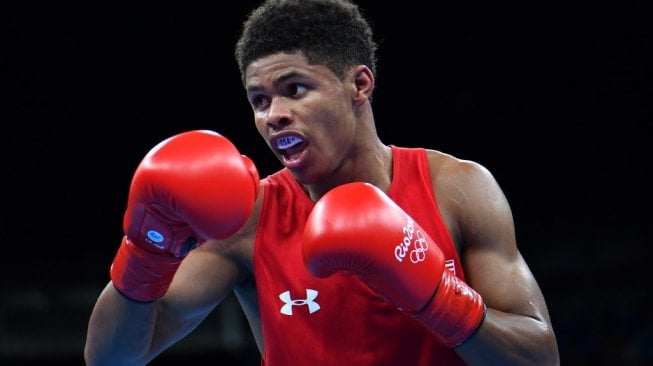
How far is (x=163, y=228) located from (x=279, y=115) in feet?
1.53

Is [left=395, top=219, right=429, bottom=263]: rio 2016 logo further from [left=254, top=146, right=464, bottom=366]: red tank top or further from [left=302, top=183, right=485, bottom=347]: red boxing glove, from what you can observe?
[left=254, top=146, right=464, bottom=366]: red tank top

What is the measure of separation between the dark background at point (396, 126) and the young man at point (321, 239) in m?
4.55

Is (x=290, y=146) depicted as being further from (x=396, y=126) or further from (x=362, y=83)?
(x=396, y=126)

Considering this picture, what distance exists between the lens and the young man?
7.39 ft

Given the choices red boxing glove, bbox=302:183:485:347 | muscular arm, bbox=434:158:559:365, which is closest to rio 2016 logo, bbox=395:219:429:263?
red boxing glove, bbox=302:183:485:347

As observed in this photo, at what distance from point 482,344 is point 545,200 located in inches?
221

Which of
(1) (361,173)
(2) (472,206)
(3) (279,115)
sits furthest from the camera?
(1) (361,173)

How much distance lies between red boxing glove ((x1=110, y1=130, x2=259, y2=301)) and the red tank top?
37 cm

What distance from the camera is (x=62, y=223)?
8211mm

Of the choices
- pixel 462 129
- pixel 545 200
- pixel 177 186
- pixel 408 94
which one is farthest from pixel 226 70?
pixel 177 186

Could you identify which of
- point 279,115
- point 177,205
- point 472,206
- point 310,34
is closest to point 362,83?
point 310,34

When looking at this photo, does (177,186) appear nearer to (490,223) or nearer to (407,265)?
(407,265)

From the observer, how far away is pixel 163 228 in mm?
2268

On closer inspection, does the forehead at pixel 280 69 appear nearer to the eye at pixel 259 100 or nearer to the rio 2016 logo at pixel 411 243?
the eye at pixel 259 100
